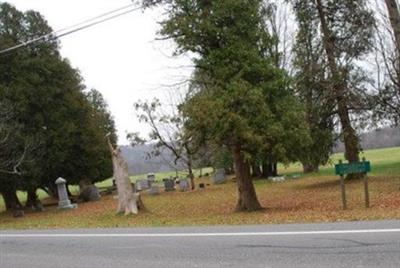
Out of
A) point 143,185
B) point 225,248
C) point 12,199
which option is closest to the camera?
point 225,248

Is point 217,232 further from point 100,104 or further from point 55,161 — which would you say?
point 100,104

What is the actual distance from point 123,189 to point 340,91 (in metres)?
12.4

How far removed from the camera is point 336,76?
27.8m

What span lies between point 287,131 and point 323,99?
10.9 m

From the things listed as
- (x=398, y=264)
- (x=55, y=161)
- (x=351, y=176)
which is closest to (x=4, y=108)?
(x=55, y=161)

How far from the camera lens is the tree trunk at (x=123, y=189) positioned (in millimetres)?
21250

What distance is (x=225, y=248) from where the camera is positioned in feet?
28.9

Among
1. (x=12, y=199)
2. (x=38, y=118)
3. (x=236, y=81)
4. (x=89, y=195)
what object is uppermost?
(x=38, y=118)

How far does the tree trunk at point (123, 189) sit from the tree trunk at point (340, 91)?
11.7 metres

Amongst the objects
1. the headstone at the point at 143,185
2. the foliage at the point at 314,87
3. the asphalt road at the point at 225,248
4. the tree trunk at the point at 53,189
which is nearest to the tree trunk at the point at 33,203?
the tree trunk at the point at 53,189

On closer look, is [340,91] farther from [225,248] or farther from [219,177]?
[225,248]

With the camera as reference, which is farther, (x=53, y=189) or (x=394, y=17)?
(x=53, y=189)

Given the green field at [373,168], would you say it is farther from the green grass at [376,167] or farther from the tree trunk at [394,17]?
the tree trunk at [394,17]

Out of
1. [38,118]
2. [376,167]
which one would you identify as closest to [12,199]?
[38,118]
